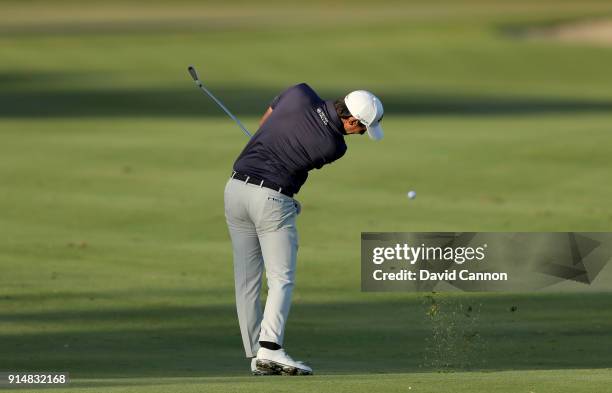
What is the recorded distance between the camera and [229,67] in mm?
43875

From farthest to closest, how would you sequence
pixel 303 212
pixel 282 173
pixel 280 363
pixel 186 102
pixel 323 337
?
pixel 186 102, pixel 303 212, pixel 323 337, pixel 282 173, pixel 280 363

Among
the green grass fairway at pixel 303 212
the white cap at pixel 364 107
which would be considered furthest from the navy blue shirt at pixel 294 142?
the green grass fairway at pixel 303 212

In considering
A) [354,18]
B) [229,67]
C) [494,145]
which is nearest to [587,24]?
[354,18]

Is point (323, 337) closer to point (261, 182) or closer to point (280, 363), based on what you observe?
A: point (280, 363)

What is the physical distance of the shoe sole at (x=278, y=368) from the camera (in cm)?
936

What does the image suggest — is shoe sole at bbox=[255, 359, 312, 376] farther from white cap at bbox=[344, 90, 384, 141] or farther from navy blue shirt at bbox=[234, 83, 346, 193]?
white cap at bbox=[344, 90, 384, 141]

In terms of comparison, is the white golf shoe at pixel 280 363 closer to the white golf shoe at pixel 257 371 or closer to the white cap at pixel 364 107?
the white golf shoe at pixel 257 371

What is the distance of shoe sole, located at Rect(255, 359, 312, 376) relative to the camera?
936 cm

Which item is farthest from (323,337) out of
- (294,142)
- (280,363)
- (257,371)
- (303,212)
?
(303,212)

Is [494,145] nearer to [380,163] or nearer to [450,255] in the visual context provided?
[380,163]

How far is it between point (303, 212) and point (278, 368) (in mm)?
9029

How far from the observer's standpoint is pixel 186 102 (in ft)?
113

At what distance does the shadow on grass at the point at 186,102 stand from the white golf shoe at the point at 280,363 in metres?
A: 21.9

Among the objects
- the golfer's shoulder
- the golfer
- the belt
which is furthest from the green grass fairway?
the golfer's shoulder
